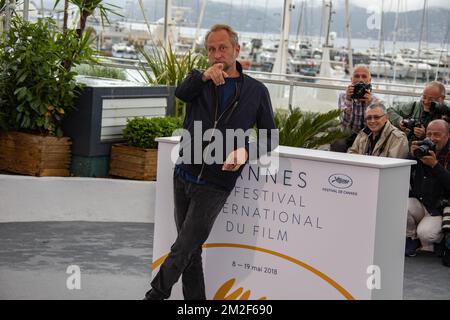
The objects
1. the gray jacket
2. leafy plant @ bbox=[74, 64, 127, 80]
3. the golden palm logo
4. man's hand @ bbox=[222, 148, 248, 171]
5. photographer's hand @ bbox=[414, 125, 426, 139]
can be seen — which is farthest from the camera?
leafy plant @ bbox=[74, 64, 127, 80]

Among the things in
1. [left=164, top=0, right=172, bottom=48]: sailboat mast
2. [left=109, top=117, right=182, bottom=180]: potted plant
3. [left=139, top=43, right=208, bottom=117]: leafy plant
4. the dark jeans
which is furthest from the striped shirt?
[left=164, top=0, right=172, bottom=48]: sailboat mast

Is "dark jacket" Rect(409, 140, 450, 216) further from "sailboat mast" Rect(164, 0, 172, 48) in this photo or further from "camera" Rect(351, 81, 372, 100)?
"sailboat mast" Rect(164, 0, 172, 48)

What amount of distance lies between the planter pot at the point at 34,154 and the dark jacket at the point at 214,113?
383 centimetres

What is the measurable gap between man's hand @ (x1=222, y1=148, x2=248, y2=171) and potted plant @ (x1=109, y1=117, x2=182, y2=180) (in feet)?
13.1

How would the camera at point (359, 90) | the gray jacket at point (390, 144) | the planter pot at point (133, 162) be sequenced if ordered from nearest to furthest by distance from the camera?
1. the gray jacket at point (390, 144)
2. the camera at point (359, 90)
3. the planter pot at point (133, 162)

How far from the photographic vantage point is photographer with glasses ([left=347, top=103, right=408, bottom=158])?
6969 mm

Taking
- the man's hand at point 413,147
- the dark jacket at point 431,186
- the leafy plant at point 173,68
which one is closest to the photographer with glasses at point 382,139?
the man's hand at point 413,147

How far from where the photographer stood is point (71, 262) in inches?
259

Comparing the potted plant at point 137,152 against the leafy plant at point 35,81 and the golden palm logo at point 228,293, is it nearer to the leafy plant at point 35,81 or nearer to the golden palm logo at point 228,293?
the leafy plant at point 35,81

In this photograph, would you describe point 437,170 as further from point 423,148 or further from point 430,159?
point 423,148

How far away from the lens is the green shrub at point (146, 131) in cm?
859
